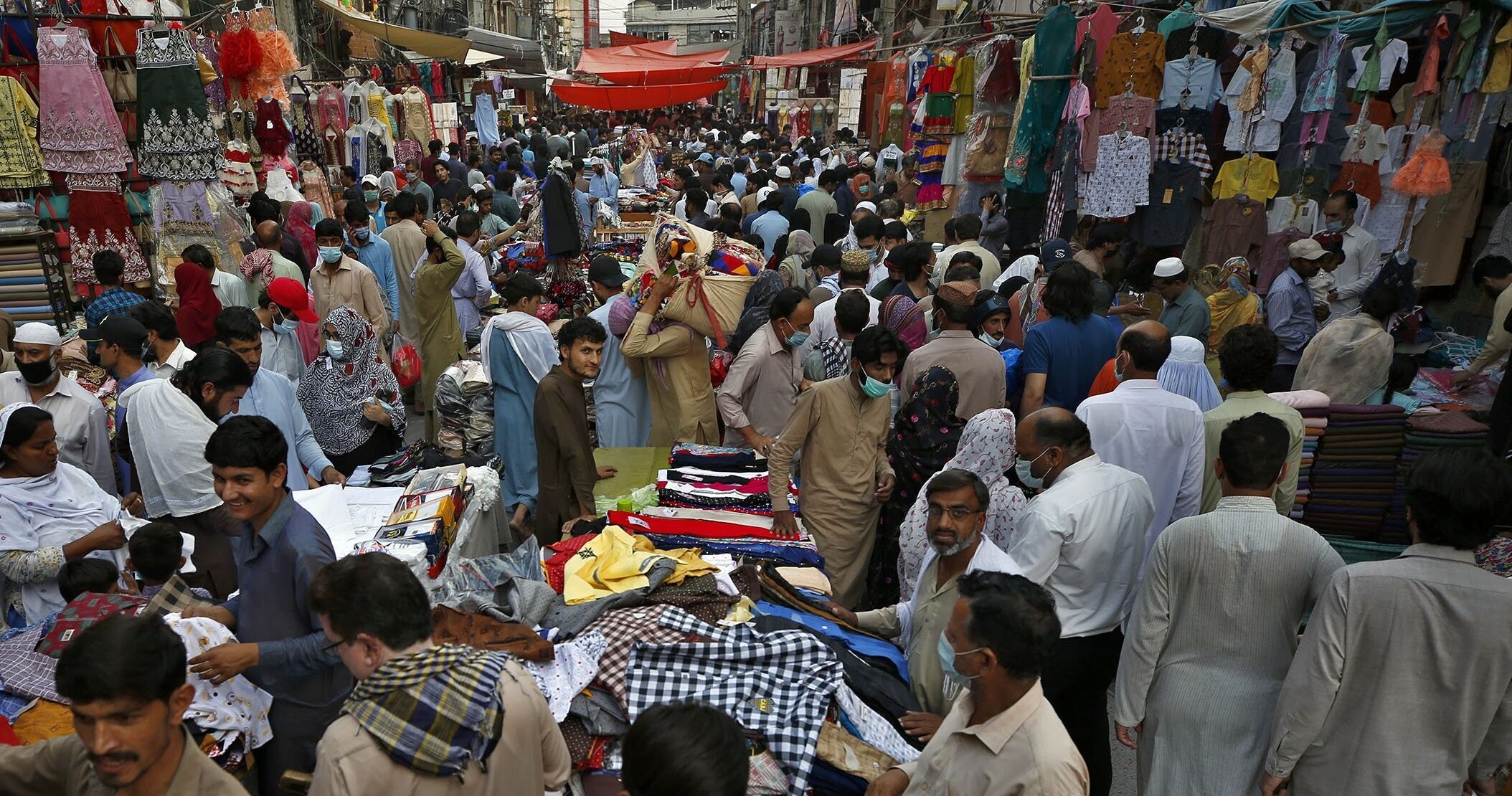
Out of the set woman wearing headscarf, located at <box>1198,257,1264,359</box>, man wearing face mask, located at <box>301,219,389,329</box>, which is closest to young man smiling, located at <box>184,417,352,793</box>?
man wearing face mask, located at <box>301,219,389,329</box>

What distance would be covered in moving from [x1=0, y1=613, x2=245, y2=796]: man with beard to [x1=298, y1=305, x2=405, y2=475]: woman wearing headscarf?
3.49m

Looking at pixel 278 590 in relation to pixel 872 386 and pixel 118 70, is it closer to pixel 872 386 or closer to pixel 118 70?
pixel 872 386

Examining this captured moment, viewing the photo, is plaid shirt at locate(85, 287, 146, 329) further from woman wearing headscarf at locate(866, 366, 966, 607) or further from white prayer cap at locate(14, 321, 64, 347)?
woman wearing headscarf at locate(866, 366, 966, 607)

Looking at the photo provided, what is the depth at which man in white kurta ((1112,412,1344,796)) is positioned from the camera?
9.06 feet

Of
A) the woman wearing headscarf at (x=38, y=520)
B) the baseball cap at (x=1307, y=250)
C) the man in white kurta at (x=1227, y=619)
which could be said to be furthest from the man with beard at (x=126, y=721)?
the baseball cap at (x=1307, y=250)

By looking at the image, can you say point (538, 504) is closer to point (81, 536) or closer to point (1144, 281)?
point (81, 536)

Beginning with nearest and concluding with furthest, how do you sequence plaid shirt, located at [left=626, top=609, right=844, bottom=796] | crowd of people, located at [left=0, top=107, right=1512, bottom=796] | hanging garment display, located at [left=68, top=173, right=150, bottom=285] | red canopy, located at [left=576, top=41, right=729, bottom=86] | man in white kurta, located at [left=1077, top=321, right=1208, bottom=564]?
crowd of people, located at [left=0, top=107, right=1512, bottom=796]
plaid shirt, located at [left=626, top=609, right=844, bottom=796]
man in white kurta, located at [left=1077, top=321, right=1208, bottom=564]
hanging garment display, located at [left=68, top=173, right=150, bottom=285]
red canopy, located at [left=576, top=41, right=729, bottom=86]

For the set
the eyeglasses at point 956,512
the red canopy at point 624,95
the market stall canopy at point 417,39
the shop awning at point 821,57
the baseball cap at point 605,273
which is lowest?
the eyeglasses at point 956,512

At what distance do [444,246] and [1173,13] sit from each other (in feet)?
19.4

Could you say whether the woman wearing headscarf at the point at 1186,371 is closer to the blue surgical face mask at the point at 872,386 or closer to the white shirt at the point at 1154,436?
the white shirt at the point at 1154,436

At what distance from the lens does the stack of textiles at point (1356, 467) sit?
4.71 m

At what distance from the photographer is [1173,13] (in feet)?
23.9

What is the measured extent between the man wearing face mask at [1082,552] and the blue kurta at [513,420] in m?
2.67

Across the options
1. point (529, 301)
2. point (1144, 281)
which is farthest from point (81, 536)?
point (1144, 281)
